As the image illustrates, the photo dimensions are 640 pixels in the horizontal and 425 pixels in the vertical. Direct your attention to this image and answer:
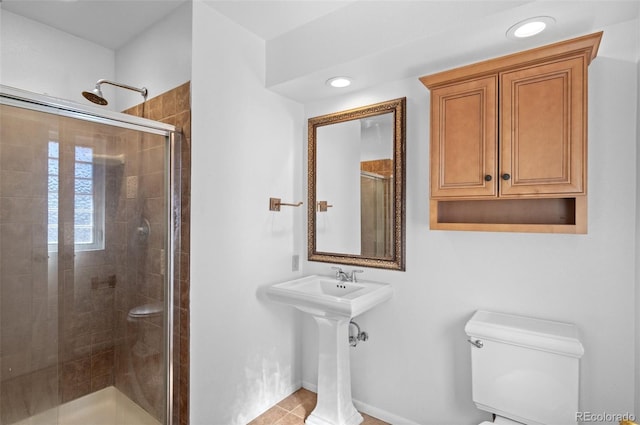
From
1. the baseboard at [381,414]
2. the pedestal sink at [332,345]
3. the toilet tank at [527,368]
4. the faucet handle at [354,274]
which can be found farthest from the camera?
the faucet handle at [354,274]

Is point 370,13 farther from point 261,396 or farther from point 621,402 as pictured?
point 261,396

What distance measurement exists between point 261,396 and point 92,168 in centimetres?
177

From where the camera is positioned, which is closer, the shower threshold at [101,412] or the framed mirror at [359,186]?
the shower threshold at [101,412]

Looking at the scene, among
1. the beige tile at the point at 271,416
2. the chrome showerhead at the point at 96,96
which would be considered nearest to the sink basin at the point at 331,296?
the beige tile at the point at 271,416

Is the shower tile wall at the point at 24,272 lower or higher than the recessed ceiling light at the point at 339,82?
lower

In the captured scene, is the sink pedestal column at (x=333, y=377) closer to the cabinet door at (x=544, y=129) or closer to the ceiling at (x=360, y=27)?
the cabinet door at (x=544, y=129)

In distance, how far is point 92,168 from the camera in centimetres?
169

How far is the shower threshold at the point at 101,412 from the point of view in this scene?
1681 millimetres

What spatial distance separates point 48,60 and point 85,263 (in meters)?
1.47

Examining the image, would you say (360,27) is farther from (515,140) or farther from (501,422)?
(501,422)

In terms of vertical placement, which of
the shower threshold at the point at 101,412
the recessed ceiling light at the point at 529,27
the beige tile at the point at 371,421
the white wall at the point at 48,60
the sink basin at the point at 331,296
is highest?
the white wall at the point at 48,60

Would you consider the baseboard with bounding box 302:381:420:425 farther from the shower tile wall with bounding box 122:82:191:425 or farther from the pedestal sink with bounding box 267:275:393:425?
the shower tile wall with bounding box 122:82:191:425

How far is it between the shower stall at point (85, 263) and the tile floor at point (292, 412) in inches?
25.2

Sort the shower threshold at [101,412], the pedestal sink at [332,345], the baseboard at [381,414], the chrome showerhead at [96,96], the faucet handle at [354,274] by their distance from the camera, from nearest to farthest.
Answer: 1. the shower threshold at [101,412]
2. the chrome showerhead at [96,96]
3. the pedestal sink at [332,345]
4. the baseboard at [381,414]
5. the faucet handle at [354,274]
